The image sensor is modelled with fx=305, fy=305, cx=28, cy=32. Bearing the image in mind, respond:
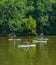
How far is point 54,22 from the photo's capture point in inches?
3260

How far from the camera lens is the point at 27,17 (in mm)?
81062

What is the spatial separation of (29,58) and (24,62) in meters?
2.79

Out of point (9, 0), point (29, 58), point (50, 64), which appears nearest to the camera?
point (50, 64)

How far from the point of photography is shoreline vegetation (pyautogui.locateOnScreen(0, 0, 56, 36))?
76.4 metres

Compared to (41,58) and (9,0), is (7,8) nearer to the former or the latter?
(9,0)

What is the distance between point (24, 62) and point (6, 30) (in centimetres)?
4482

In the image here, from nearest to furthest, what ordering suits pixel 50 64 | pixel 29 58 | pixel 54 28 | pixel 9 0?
pixel 50 64 < pixel 29 58 < pixel 9 0 < pixel 54 28

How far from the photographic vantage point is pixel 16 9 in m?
77.4

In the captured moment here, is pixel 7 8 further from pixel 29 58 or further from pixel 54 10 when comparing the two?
pixel 29 58

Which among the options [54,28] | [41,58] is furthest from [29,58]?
[54,28]

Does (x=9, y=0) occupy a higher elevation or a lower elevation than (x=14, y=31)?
higher

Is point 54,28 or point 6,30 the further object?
point 54,28

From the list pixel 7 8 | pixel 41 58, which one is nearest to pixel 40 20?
pixel 7 8

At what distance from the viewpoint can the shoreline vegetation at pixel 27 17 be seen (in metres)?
76.4
